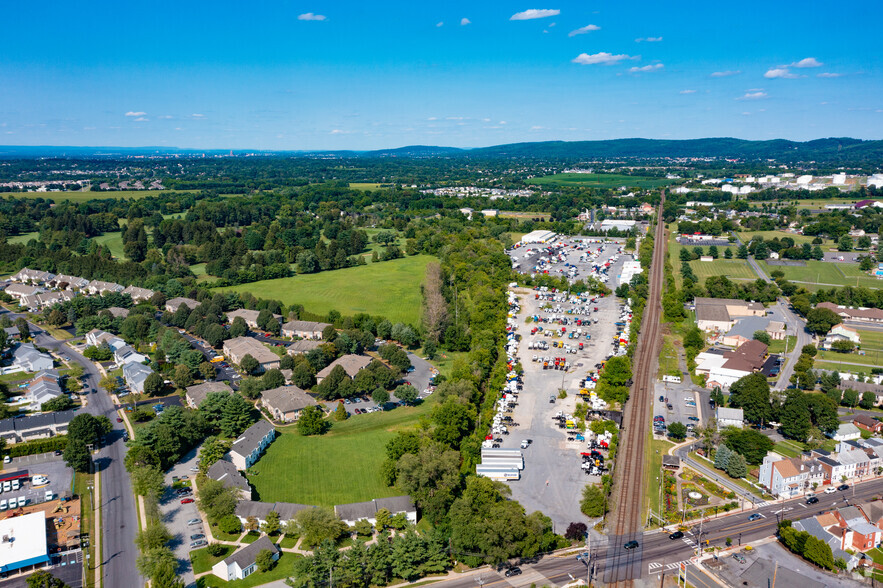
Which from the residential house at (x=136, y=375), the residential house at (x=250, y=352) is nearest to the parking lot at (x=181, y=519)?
the residential house at (x=136, y=375)

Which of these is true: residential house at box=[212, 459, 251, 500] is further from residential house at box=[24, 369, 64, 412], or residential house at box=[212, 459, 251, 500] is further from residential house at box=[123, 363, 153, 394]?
residential house at box=[24, 369, 64, 412]

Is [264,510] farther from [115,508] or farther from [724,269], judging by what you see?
[724,269]

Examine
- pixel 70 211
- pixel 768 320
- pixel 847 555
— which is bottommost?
pixel 847 555

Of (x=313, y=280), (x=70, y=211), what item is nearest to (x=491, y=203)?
(x=313, y=280)

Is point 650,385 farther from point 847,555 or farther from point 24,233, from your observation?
point 24,233

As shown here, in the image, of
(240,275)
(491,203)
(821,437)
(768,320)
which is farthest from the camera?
(491,203)

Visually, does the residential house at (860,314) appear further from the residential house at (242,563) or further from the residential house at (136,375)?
the residential house at (136,375)

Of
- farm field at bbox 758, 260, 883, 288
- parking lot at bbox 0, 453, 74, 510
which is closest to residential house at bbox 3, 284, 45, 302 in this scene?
parking lot at bbox 0, 453, 74, 510
